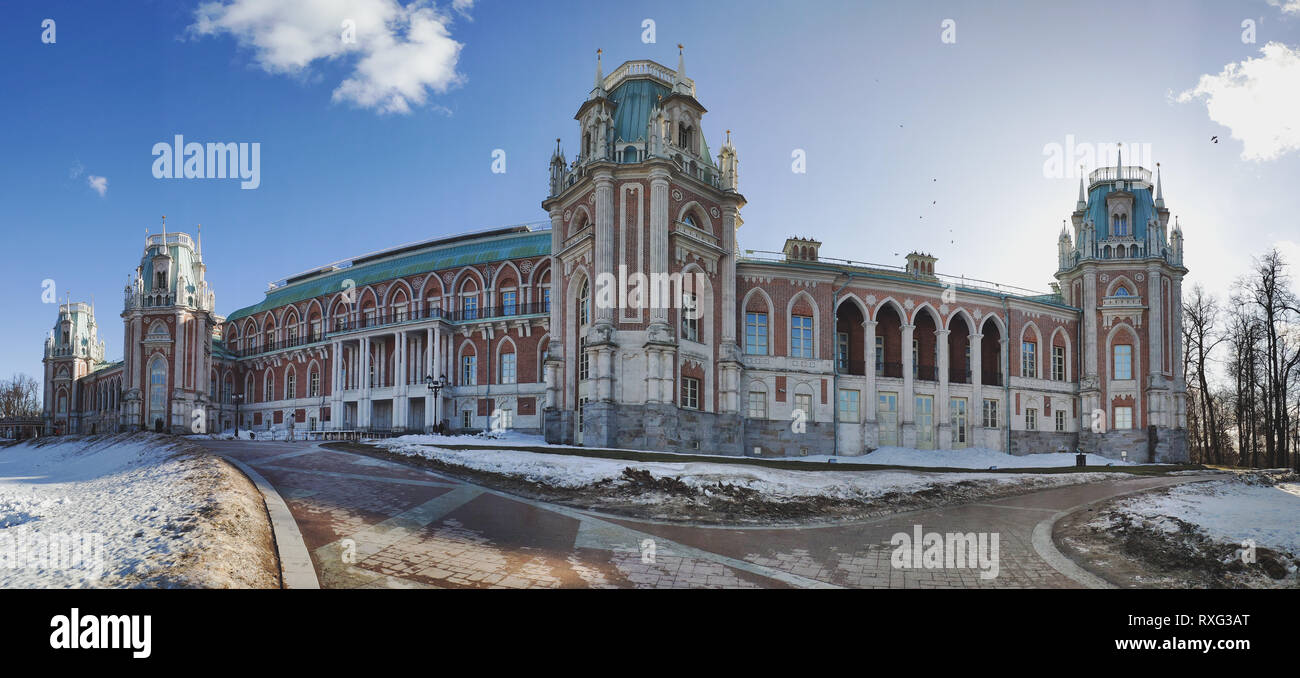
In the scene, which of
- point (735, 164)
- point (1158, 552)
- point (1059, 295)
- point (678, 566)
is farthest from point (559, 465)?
point (1059, 295)

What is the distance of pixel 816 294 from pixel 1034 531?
87.9ft

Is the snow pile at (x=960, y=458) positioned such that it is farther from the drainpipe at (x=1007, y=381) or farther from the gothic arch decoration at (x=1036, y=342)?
the gothic arch decoration at (x=1036, y=342)

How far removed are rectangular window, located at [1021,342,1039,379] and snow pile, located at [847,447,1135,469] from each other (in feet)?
18.1

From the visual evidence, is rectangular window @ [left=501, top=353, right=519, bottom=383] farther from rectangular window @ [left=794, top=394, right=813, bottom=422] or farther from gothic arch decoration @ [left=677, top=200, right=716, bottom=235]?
rectangular window @ [left=794, top=394, right=813, bottom=422]

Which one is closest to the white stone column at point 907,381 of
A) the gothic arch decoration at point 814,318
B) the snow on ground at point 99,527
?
the gothic arch decoration at point 814,318

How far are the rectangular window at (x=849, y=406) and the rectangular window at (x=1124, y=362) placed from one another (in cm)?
1879

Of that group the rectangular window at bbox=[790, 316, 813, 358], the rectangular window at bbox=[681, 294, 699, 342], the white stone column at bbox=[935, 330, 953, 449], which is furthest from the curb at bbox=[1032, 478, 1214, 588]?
the white stone column at bbox=[935, 330, 953, 449]

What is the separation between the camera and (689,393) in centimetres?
3209

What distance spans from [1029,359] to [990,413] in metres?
4.82

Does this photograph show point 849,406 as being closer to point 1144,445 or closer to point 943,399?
point 943,399

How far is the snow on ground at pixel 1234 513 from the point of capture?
9.56 meters

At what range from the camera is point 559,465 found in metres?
18.3

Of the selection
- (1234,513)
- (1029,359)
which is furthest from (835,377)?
(1234,513)

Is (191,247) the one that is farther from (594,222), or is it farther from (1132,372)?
(1132,372)
